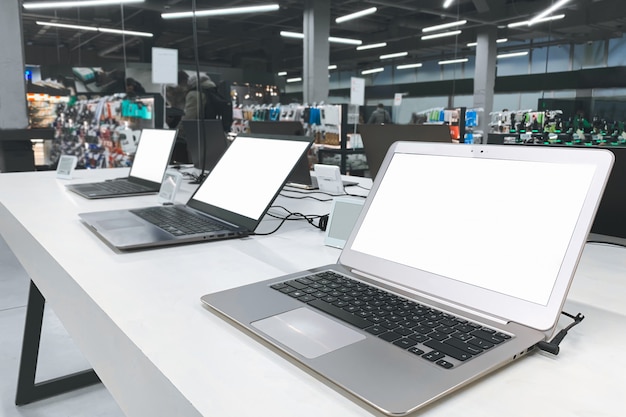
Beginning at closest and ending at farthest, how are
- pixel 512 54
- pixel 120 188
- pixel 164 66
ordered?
pixel 120 188
pixel 164 66
pixel 512 54

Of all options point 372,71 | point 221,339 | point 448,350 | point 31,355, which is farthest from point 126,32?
point 448,350

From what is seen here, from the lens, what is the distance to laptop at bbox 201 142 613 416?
474mm

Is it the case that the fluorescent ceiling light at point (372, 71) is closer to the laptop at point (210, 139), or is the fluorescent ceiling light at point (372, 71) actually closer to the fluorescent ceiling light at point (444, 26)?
the fluorescent ceiling light at point (444, 26)

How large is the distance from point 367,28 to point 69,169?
299 inches

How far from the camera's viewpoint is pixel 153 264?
0.86m

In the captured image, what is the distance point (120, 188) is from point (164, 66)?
4.87 feet

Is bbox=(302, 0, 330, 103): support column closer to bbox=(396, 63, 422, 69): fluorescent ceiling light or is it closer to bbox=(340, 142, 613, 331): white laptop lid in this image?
bbox=(396, 63, 422, 69): fluorescent ceiling light

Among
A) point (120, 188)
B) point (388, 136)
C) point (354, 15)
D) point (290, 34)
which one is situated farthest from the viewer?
point (290, 34)

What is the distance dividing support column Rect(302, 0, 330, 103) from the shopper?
127 cm

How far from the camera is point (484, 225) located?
0.64 m

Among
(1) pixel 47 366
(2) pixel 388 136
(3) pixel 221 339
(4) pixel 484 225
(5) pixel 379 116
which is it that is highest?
(5) pixel 379 116

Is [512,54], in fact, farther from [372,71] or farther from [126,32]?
[126,32]

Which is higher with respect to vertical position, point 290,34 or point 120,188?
point 290,34

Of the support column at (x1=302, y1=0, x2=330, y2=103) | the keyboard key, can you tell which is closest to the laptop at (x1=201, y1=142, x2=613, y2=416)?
the keyboard key
